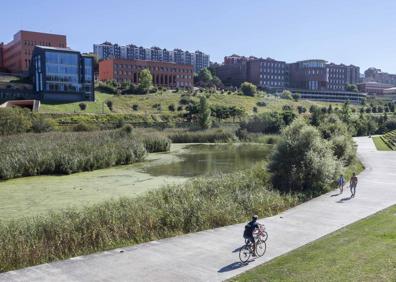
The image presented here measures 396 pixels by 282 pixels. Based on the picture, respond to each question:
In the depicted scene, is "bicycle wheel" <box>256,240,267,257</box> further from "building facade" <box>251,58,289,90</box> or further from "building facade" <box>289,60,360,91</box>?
"building facade" <box>289,60,360,91</box>

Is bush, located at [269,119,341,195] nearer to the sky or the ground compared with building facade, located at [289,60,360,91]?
nearer to the ground

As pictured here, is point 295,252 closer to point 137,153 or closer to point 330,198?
point 330,198

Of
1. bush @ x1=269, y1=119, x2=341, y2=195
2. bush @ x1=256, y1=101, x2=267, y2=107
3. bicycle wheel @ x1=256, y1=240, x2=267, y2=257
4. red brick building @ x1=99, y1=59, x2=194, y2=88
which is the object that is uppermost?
red brick building @ x1=99, y1=59, x2=194, y2=88

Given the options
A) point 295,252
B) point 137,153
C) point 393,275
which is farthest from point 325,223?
point 137,153

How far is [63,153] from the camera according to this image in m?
33.9

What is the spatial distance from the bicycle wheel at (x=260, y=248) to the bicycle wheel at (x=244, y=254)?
1.62 feet

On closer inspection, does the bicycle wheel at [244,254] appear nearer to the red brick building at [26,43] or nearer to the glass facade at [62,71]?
the glass facade at [62,71]

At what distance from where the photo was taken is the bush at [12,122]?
44562 mm

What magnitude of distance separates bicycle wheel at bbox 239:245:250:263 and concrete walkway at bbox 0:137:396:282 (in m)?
0.21

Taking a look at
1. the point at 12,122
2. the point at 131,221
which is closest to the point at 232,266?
the point at 131,221

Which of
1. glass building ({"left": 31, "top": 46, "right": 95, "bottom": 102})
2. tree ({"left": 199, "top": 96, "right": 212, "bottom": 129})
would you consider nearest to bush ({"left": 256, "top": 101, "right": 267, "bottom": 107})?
glass building ({"left": 31, "top": 46, "right": 95, "bottom": 102})

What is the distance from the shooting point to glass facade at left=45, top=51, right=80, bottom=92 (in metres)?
83.5

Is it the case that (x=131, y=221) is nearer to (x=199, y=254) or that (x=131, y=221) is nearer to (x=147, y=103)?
(x=199, y=254)

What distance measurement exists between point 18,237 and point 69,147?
22.9 meters
